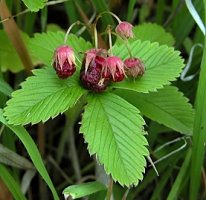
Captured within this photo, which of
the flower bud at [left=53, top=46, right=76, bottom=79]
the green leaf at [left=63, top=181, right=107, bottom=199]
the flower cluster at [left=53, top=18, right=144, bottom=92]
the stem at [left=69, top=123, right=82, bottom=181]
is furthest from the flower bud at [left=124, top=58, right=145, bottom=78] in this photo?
the stem at [left=69, top=123, right=82, bottom=181]

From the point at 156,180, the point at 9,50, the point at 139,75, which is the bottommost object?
the point at 156,180

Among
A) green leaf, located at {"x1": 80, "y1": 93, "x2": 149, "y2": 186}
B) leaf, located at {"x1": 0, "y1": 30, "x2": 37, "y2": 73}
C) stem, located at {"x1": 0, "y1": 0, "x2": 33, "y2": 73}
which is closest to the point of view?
green leaf, located at {"x1": 80, "y1": 93, "x2": 149, "y2": 186}

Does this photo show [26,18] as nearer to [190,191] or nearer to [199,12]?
[199,12]

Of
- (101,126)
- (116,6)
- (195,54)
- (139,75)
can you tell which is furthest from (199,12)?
(101,126)

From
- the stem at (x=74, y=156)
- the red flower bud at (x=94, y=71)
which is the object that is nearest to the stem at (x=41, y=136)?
the stem at (x=74, y=156)

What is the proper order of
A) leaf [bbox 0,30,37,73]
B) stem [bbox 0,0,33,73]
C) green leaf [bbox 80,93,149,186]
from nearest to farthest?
green leaf [bbox 80,93,149,186]
stem [bbox 0,0,33,73]
leaf [bbox 0,30,37,73]

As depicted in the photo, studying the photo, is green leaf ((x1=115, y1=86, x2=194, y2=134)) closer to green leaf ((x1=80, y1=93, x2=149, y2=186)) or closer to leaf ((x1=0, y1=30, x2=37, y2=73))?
green leaf ((x1=80, y1=93, x2=149, y2=186))

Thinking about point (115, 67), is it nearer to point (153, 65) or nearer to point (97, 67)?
point (97, 67)
